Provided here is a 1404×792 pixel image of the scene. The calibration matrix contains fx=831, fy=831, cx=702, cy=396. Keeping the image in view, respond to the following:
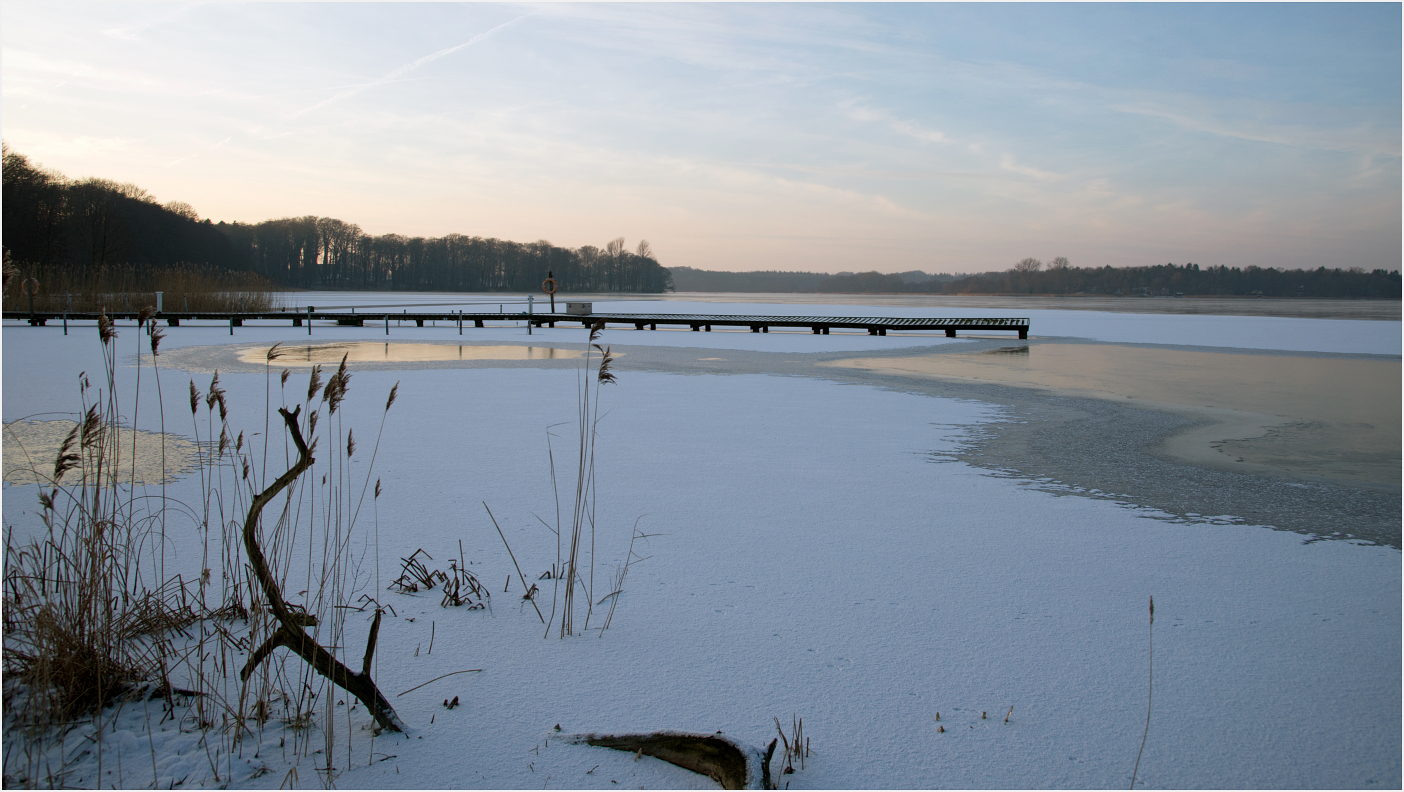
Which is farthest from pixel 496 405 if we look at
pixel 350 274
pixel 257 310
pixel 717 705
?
pixel 350 274

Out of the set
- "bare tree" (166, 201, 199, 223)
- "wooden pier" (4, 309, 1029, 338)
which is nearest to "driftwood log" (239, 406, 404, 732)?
"wooden pier" (4, 309, 1029, 338)

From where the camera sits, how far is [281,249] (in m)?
111

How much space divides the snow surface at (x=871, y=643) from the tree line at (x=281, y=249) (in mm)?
38777

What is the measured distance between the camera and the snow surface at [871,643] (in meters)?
2.28

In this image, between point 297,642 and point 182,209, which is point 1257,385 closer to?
point 297,642

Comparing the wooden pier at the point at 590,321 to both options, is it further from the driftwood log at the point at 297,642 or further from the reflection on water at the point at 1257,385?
the driftwood log at the point at 297,642

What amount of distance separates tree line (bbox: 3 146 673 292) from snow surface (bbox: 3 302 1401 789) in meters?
38.8

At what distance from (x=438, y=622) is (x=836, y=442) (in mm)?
4561

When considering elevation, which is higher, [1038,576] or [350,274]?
[350,274]

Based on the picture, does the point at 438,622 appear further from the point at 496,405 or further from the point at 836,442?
the point at 496,405

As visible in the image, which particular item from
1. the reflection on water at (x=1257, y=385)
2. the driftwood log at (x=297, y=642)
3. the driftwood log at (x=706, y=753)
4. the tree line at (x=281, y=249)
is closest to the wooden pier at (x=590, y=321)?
the reflection on water at (x=1257, y=385)

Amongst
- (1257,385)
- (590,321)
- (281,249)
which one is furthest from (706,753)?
(281,249)

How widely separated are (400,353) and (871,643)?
1562 cm

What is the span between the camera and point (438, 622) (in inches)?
124
